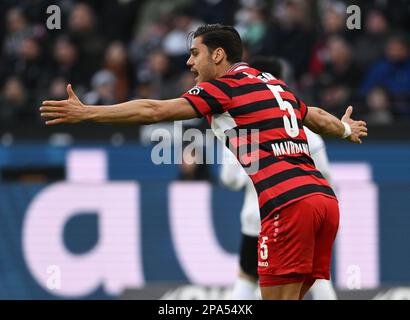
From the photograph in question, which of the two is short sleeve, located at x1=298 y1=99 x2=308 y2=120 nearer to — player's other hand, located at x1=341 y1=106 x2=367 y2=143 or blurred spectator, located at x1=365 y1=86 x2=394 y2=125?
player's other hand, located at x1=341 y1=106 x2=367 y2=143

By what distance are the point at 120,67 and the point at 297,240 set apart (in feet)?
24.0

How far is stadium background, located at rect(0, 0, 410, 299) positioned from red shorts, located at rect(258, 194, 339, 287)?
2631 millimetres

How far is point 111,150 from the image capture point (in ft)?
36.4

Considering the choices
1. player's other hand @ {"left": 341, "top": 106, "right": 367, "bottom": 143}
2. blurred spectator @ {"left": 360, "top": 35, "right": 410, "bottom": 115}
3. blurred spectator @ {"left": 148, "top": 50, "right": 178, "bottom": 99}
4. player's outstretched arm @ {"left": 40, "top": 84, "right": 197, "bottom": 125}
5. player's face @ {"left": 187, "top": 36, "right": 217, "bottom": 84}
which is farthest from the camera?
blurred spectator @ {"left": 148, "top": 50, "right": 178, "bottom": 99}

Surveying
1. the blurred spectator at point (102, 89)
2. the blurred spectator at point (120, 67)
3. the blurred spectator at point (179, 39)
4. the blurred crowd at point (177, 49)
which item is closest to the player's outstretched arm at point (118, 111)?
the blurred crowd at point (177, 49)

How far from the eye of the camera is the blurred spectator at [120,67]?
12.8 meters

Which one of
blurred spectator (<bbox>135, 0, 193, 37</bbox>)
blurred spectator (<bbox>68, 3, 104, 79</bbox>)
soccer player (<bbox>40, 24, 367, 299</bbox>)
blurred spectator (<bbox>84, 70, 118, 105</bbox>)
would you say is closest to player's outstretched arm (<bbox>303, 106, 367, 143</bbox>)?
soccer player (<bbox>40, 24, 367, 299</bbox>)

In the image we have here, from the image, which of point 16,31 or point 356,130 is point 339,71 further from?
point 356,130

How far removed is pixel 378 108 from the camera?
37.1 feet

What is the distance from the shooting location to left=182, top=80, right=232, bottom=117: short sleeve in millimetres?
5898

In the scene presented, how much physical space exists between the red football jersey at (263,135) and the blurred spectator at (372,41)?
6.42m

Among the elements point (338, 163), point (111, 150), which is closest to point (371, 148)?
point (338, 163)

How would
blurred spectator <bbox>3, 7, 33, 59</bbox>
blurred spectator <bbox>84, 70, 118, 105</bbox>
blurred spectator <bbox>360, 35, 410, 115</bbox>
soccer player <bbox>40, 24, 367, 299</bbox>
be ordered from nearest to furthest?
soccer player <bbox>40, 24, 367, 299</bbox>
blurred spectator <bbox>360, 35, 410, 115</bbox>
blurred spectator <bbox>84, 70, 118, 105</bbox>
blurred spectator <bbox>3, 7, 33, 59</bbox>

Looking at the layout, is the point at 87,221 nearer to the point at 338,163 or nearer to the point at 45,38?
the point at 338,163
